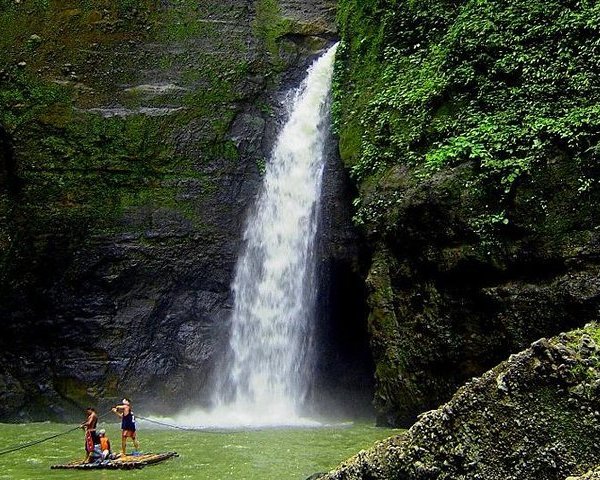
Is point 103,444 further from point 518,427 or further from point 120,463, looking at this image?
point 518,427

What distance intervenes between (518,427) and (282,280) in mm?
11586

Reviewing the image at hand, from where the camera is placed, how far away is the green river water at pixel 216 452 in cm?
748

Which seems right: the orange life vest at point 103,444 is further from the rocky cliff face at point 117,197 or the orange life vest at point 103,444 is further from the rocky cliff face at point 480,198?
the rocky cliff face at point 117,197

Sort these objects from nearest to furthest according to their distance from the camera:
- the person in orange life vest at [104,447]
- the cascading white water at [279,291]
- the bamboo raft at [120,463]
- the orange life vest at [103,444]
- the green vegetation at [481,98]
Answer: the bamboo raft at [120,463], the person in orange life vest at [104,447], the orange life vest at [103,444], the green vegetation at [481,98], the cascading white water at [279,291]

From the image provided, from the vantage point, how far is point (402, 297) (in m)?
10.9

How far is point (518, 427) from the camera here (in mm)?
3209

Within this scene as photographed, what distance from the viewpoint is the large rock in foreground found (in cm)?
308

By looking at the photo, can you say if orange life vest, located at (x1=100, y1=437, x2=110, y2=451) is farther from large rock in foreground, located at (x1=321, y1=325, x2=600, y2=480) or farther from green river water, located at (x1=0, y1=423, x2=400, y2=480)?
large rock in foreground, located at (x1=321, y1=325, x2=600, y2=480)

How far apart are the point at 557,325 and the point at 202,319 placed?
8627 mm

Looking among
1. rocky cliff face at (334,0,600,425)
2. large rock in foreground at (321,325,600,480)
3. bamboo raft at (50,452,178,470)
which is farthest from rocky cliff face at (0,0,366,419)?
large rock in foreground at (321,325,600,480)

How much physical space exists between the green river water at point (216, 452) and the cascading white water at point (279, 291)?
2138mm

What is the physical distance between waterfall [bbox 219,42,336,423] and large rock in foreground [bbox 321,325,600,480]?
9.83 meters

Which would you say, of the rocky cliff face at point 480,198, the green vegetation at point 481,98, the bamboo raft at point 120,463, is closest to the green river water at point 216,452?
the bamboo raft at point 120,463

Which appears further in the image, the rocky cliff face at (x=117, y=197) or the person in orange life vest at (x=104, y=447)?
the rocky cliff face at (x=117, y=197)
